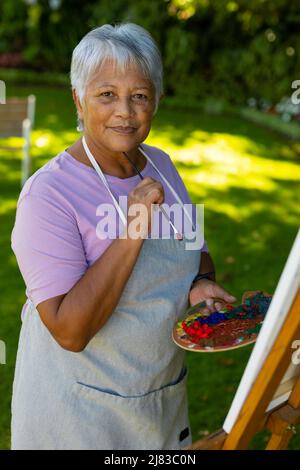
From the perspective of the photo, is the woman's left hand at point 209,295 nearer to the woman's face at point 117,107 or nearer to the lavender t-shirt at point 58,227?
the lavender t-shirt at point 58,227

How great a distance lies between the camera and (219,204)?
6.75 m

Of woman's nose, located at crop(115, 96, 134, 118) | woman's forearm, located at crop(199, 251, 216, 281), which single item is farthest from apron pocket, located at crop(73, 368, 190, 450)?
woman's nose, located at crop(115, 96, 134, 118)

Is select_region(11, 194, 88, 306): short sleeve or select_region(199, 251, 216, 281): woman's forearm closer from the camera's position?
select_region(11, 194, 88, 306): short sleeve

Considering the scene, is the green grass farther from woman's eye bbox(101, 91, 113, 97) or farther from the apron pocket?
woman's eye bbox(101, 91, 113, 97)

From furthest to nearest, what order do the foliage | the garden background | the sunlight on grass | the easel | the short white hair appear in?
1. the foliage
2. the sunlight on grass
3. the garden background
4. the short white hair
5. the easel

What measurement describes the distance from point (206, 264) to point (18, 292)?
2.88 meters

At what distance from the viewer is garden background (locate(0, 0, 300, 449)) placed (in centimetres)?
456

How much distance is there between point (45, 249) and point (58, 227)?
7 centimetres

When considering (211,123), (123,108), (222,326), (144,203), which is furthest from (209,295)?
(211,123)

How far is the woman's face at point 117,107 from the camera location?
5.84 ft

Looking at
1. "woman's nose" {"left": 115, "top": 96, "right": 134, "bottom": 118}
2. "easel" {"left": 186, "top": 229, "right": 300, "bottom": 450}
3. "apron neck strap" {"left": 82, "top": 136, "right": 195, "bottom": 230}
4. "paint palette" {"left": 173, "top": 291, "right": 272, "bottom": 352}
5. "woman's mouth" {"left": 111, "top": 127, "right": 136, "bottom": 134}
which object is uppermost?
"woman's nose" {"left": 115, "top": 96, "right": 134, "bottom": 118}

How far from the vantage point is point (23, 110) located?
22.2 feet
